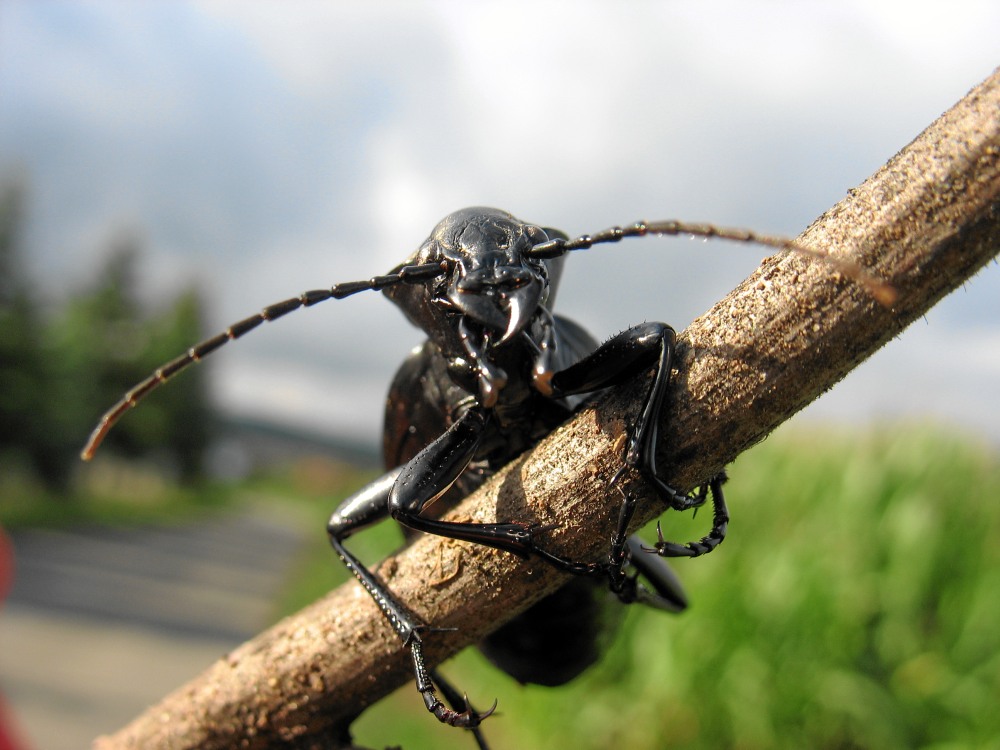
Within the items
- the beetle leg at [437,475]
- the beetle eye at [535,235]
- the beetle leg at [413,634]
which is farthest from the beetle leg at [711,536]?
the beetle eye at [535,235]

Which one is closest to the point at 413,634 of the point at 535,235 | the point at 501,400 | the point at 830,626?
the point at 501,400

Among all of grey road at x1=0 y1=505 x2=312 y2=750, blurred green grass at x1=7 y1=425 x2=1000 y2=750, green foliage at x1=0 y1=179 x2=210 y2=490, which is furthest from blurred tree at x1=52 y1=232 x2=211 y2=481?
blurred green grass at x1=7 y1=425 x2=1000 y2=750

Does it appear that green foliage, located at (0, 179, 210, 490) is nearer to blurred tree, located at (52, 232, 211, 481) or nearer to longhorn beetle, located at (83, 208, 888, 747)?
blurred tree, located at (52, 232, 211, 481)

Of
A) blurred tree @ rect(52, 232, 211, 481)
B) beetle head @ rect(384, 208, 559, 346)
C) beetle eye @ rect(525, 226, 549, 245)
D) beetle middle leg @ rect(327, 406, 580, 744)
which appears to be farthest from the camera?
blurred tree @ rect(52, 232, 211, 481)

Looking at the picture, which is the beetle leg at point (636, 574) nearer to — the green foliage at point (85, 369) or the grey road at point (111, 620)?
the grey road at point (111, 620)

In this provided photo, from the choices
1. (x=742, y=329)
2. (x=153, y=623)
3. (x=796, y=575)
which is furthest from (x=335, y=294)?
(x=153, y=623)

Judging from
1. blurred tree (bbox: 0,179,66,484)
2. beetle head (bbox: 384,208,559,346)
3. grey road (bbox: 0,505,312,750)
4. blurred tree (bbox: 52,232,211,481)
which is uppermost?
blurred tree (bbox: 52,232,211,481)

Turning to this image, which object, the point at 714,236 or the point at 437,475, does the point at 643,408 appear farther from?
the point at 437,475

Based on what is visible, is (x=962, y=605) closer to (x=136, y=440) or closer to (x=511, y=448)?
(x=511, y=448)
